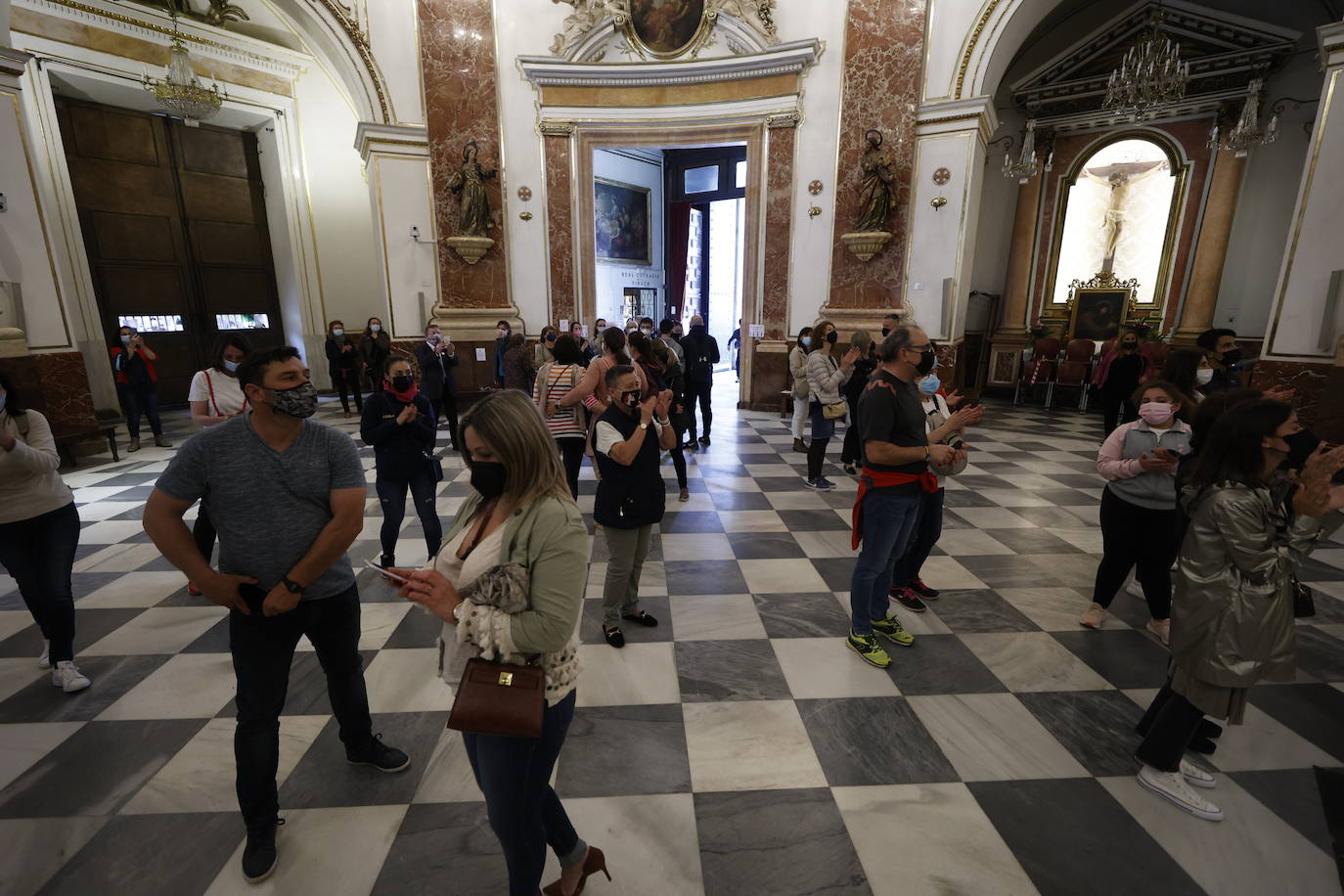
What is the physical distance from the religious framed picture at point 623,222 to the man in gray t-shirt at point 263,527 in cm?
1327

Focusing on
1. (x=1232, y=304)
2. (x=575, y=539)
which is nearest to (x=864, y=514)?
(x=575, y=539)

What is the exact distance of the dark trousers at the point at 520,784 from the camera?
4.94ft

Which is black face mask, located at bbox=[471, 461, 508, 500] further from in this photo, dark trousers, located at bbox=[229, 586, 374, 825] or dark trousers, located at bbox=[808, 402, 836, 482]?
dark trousers, located at bbox=[808, 402, 836, 482]

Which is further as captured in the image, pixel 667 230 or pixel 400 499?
pixel 667 230

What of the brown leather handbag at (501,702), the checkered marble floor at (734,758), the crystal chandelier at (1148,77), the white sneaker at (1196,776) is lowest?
the checkered marble floor at (734,758)

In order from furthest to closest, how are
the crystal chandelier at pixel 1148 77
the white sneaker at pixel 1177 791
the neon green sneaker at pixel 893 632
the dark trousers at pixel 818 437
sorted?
the crystal chandelier at pixel 1148 77 → the dark trousers at pixel 818 437 → the neon green sneaker at pixel 893 632 → the white sneaker at pixel 1177 791

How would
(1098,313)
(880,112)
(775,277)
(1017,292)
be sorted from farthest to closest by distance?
(1017,292) < (1098,313) < (775,277) < (880,112)

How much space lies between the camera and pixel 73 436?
7.15m

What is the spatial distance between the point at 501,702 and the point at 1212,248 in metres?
14.4

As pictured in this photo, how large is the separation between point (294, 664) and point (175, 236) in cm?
1157

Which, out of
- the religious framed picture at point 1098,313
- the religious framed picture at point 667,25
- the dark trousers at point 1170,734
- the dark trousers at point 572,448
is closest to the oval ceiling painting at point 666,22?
the religious framed picture at point 667,25

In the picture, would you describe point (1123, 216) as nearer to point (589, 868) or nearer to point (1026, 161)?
point (1026, 161)

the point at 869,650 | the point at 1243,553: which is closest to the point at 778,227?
the point at 869,650

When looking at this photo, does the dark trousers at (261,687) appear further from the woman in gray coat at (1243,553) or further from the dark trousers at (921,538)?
the woman in gray coat at (1243,553)
